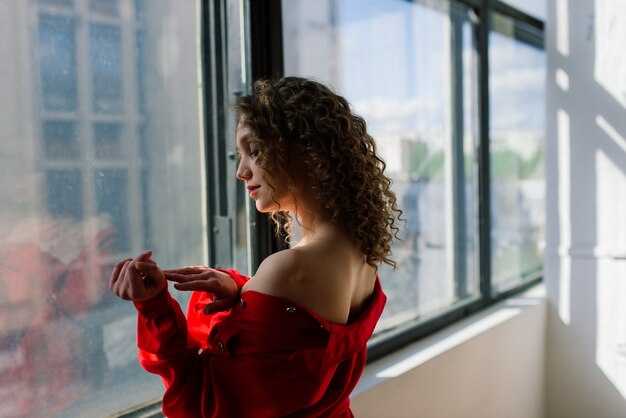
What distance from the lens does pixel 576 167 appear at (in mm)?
3027

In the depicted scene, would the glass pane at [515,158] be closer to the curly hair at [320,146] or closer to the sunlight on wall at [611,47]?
the sunlight on wall at [611,47]

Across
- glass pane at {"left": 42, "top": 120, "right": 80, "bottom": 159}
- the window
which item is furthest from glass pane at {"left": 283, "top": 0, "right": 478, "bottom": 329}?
glass pane at {"left": 42, "top": 120, "right": 80, "bottom": 159}

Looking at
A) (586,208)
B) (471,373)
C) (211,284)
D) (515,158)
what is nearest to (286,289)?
(211,284)

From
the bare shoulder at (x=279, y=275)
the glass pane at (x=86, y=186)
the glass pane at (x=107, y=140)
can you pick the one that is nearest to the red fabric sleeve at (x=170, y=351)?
the bare shoulder at (x=279, y=275)

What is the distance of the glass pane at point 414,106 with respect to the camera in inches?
85.4

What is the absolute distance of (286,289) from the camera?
1.04m

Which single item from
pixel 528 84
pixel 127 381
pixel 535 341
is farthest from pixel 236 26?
pixel 528 84

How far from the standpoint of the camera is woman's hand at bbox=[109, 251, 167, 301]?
97 cm

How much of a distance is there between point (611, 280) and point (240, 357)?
8.15 ft

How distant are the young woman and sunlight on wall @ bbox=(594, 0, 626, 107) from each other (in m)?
2.14

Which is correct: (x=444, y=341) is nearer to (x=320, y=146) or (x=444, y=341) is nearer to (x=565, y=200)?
(x=565, y=200)

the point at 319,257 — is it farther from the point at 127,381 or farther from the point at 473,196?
the point at 473,196

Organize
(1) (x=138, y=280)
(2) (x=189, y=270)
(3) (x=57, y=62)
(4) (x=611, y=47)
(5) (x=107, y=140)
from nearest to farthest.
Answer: (1) (x=138, y=280) < (2) (x=189, y=270) < (3) (x=57, y=62) < (5) (x=107, y=140) < (4) (x=611, y=47)

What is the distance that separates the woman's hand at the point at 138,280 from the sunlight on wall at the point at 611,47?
261 centimetres
